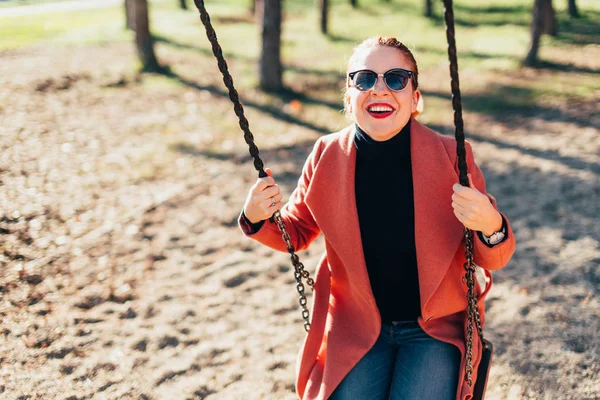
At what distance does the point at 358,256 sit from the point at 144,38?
944 cm

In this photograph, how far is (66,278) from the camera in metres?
4.47

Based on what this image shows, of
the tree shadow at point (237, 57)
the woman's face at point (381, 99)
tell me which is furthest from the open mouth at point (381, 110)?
the tree shadow at point (237, 57)

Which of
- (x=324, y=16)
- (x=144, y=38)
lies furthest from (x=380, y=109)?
(x=324, y=16)

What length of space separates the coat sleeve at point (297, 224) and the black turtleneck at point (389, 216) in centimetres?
23

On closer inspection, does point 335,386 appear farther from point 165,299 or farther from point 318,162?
point 165,299

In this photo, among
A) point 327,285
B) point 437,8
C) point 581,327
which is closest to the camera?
point 327,285

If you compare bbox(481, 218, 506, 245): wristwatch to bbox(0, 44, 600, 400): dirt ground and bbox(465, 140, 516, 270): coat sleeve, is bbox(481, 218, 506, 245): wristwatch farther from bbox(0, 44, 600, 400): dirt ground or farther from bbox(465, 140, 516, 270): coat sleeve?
bbox(0, 44, 600, 400): dirt ground

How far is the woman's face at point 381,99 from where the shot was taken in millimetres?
2234

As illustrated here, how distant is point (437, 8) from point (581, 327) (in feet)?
50.7

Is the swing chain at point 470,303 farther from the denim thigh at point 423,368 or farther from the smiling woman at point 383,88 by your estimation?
the smiling woman at point 383,88

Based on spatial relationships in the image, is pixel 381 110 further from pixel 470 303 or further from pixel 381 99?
pixel 470 303

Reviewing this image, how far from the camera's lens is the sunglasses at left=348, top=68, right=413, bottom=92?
87.9 inches

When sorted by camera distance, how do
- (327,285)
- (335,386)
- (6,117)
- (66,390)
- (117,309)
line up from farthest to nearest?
(6,117)
(117,309)
(66,390)
(327,285)
(335,386)

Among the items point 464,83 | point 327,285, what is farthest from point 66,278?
point 464,83
